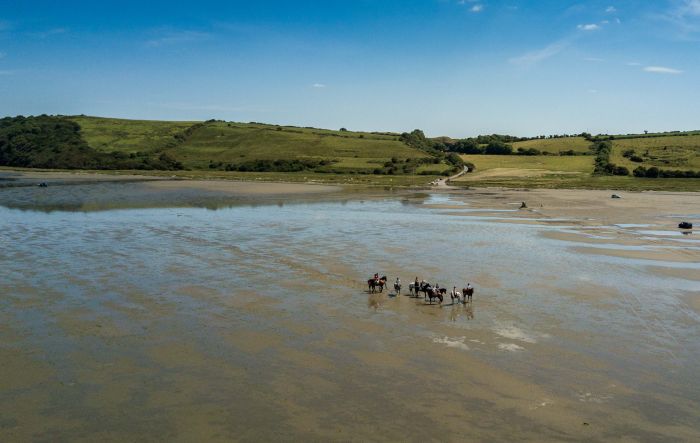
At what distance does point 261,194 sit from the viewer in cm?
8575

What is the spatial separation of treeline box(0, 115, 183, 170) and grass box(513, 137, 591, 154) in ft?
344

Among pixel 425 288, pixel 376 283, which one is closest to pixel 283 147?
pixel 376 283

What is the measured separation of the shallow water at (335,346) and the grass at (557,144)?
429ft

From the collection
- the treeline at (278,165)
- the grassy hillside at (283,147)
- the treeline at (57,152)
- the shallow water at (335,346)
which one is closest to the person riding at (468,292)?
the shallow water at (335,346)

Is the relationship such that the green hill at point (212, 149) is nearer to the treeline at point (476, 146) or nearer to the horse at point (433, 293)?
the treeline at point (476, 146)

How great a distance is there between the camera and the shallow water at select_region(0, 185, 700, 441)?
13008mm

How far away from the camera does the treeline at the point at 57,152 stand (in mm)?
156750

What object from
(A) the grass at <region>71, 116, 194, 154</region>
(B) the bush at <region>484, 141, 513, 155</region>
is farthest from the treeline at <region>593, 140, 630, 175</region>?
(A) the grass at <region>71, 116, 194, 154</region>

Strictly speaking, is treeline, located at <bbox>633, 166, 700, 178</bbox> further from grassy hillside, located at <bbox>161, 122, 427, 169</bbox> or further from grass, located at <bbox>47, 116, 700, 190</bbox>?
grassy hillside, located at <bbox>161, 122, 427, 169</bbox>

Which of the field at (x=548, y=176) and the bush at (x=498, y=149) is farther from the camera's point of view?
the bush at (x=498, y=149)

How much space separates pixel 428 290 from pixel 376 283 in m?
2.67

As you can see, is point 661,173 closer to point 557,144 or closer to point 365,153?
point 557,144

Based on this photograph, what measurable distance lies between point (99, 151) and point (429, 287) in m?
169

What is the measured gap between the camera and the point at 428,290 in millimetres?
23422
